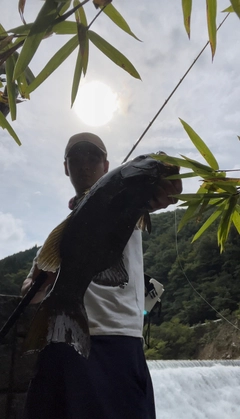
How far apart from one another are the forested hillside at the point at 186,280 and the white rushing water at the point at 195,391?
7.75m

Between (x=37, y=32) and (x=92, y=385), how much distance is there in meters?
1.38

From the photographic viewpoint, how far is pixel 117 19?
1065 mm

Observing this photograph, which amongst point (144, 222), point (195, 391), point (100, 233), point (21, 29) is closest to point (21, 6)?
point (21, 29)

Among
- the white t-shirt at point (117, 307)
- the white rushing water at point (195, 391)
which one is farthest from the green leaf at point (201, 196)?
the white rushing water at point (195, 391)

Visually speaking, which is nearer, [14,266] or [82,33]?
[82,33]

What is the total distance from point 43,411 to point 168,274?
2189 centimetres

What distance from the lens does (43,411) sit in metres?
1.66

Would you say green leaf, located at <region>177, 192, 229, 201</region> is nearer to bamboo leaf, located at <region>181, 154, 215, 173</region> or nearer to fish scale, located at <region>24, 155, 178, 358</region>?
bamboo leaf, located at <region>181, 154, 215, 173</region>

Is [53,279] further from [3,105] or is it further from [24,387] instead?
[24,387]

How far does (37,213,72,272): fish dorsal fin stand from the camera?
1.32 metres

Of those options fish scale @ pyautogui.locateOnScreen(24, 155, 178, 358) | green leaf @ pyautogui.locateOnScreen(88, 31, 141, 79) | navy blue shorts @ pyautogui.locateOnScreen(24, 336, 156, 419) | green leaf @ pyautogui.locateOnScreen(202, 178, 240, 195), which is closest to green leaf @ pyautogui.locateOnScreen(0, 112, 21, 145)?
fish scale @ pyautogui.locateOnScreen(24, 155, 178, 358)

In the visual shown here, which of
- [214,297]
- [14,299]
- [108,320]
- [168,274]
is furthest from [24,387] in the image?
[168,274]

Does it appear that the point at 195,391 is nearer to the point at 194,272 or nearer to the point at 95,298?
the point at 95,298

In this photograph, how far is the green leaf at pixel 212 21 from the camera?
1028 millimetres
